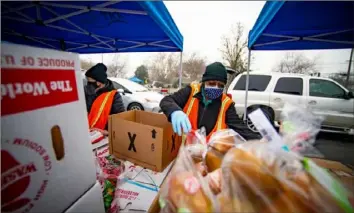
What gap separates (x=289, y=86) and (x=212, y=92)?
465 centimetres

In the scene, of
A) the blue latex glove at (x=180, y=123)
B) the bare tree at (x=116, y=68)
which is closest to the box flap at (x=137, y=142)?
the blue latex glove at (x=180, y=123)

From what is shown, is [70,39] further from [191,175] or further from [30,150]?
[191,175]

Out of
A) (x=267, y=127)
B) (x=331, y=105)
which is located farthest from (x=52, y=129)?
(x=331, y=105)

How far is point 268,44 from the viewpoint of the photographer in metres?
2.72

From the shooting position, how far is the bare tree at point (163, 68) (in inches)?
1113

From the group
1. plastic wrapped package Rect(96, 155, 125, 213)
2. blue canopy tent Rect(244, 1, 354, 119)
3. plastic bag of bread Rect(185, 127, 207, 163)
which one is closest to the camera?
plastic bag of bread Rect(185, 127, 207, 163)

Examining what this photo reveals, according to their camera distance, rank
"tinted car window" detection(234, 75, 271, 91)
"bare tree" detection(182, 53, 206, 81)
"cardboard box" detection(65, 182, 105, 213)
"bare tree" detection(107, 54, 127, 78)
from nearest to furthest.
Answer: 1. "cardboard box" detection(65, 182, 105, 213)
2. "tinted car window" detection(234, 75, 271, 91)
3. "bare tree" detection(182, 53, 206, 81)
4. "bare tree" detection(107, 54, 127, 78)

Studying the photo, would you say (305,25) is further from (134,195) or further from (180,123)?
(134,195)

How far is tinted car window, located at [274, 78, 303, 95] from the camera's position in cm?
536

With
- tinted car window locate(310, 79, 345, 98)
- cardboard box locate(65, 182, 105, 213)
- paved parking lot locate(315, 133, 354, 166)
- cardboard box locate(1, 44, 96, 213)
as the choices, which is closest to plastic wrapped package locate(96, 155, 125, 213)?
cardboard box locate(65, 182, 105, 213)

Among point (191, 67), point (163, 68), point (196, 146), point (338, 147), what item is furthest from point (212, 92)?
point (163, 68)

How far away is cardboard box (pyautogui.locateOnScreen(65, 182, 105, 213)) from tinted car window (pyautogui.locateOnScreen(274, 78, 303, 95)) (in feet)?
18.4

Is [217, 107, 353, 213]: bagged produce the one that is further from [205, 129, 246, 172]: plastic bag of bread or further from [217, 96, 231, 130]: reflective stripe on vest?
[217, 96, 231, 130]: reflective stripe on vest

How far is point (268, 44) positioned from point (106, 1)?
7.35 ft
